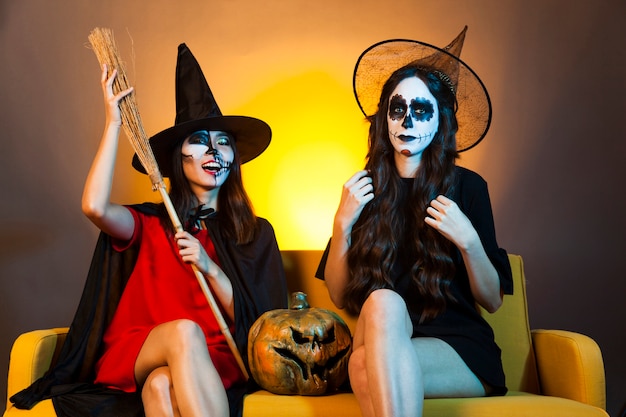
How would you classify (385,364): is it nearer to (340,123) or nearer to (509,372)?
(509,372)

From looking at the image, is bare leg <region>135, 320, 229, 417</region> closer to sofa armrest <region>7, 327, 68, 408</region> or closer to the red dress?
the red dress

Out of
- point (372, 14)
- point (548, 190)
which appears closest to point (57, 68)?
point (372, 14)

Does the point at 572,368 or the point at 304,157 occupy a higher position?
the point at 304,157

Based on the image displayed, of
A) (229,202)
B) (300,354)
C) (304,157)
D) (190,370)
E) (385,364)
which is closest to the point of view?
(385,364)

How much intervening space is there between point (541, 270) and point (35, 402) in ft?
8.48

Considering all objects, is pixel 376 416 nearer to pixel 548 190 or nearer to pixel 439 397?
pixel 439 397

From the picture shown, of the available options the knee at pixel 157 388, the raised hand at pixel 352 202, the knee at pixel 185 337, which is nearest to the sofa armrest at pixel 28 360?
the knee at pixel 157 388

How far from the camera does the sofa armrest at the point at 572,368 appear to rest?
2.93m

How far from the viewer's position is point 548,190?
423 cm

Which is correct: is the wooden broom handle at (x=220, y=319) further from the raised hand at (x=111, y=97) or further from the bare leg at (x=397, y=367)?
the raised hand at (x=111, y=97)

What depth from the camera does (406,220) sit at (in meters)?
3.13

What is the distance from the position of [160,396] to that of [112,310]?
646 mm

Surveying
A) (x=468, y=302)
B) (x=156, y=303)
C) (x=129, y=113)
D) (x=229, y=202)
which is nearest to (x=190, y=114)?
(x=129, y=113)

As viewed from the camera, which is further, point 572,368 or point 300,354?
point 572,368
